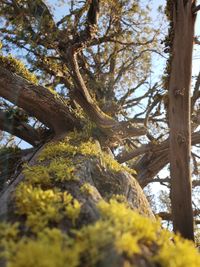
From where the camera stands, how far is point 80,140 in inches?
220

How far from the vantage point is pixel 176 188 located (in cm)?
483

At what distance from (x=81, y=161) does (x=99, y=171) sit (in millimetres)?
254

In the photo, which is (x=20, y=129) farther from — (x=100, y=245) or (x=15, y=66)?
(x=100, y=245)

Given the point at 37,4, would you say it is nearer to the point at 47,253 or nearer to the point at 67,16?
the point at 67,16

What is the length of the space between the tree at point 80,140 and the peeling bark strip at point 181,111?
0.04 m

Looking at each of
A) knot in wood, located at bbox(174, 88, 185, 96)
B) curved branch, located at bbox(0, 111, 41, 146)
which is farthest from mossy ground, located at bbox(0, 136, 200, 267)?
curved branch, located at bbox(0, 111, 41, 146)

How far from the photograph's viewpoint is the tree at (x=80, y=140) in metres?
1.98

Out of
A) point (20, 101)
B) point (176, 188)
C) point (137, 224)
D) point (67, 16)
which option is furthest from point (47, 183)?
point (67, 16)

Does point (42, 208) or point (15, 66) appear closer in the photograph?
point (42, 208)

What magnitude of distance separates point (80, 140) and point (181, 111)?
5.73 feet

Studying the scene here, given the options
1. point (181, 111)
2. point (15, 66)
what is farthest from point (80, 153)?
point (15, 66)

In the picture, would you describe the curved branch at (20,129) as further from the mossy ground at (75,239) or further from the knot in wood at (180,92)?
the mossy ground at (75,239)

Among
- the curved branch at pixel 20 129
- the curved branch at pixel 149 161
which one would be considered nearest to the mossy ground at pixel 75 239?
the curved branch at pixel 20 129

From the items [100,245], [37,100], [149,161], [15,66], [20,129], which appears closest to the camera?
[100,245]
